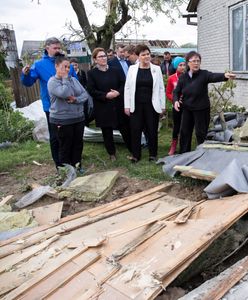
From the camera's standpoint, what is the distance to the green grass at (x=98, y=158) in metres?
5.44

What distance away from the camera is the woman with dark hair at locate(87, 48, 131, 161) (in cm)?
579

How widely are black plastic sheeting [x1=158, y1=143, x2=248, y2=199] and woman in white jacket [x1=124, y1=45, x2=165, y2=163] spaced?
27.0 inches

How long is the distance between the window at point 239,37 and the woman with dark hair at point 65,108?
5.45m

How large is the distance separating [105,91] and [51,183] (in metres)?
1.69

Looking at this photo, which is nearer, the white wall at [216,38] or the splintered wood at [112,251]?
the splintered wood at [112,251]

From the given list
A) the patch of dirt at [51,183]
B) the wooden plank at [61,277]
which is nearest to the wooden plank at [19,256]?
the wooden plank at [61,277]

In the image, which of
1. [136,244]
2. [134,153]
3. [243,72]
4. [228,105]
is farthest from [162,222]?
[243,72]

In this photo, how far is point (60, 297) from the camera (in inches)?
101

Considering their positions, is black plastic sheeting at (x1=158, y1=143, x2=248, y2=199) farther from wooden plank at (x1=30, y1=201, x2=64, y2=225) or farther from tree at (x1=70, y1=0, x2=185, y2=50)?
tree at (x1=70, y1=0, x2=185, y2=50)

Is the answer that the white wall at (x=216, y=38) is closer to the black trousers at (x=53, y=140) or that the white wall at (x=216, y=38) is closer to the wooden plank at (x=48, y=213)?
the black trousers at (x=53, y=140)

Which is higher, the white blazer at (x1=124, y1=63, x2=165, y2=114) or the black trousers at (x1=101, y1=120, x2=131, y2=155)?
the white blazer at (x1=124, y1=63, x2=165, y2=114)

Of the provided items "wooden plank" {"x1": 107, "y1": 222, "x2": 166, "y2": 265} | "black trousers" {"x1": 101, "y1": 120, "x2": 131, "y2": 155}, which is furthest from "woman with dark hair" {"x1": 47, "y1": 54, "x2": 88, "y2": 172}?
"wooden plank" {"x1": 107, "y1": 222, "x2": 166, "y2": 265}

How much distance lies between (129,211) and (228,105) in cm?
549

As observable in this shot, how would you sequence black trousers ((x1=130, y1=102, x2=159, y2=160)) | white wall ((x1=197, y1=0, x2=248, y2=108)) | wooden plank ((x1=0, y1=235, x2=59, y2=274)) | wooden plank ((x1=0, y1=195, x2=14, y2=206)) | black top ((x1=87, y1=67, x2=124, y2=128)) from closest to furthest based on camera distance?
wooden plank ((x1=0, y1=235, x2=59, y2=274)) → wooden plank ((x1=0, y1=195, x2=14, y2=206)) → black trousers ((x1=130, y1=102, x2=159, y2=160)) → black top ((x1=87, y1=67, x2=124, y2=128)) → white wall ((x1=197, y1=0, x2=248, y2=108))
